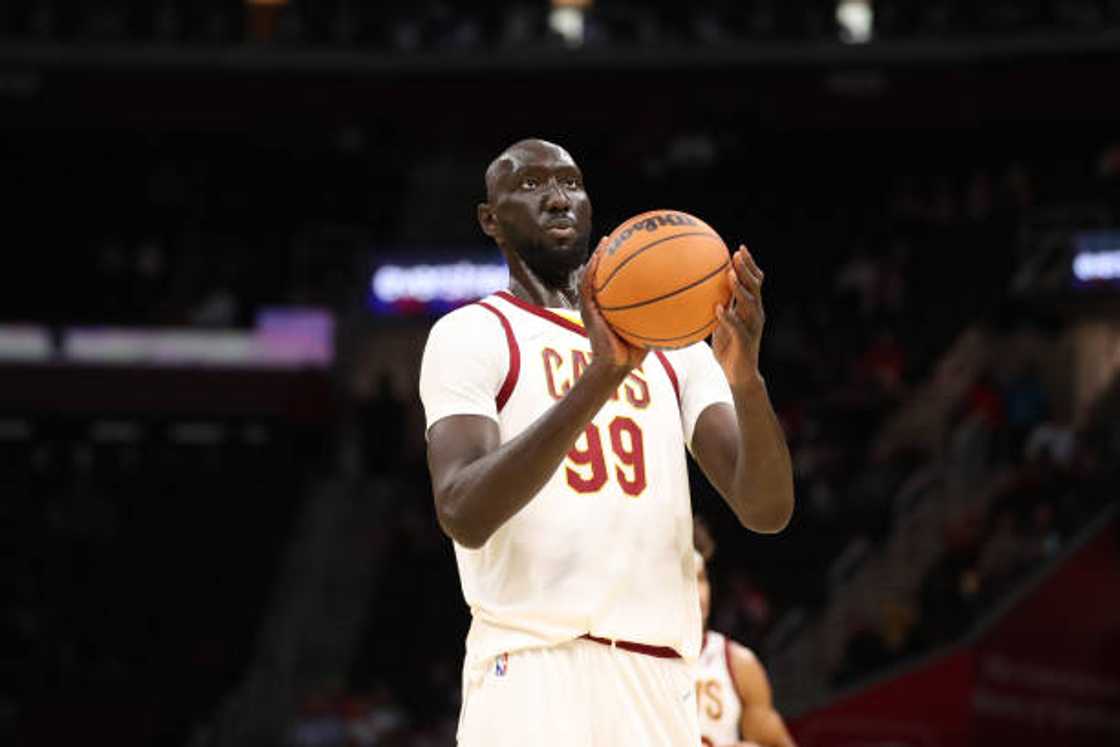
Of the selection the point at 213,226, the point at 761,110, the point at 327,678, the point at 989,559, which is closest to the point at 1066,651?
the point at 989,559

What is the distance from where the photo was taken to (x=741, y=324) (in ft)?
13.1

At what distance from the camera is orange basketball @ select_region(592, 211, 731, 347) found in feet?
12.5

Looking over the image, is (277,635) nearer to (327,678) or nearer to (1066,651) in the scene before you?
(327,678)

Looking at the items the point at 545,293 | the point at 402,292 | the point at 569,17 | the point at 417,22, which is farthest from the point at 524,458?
the point at 417,22

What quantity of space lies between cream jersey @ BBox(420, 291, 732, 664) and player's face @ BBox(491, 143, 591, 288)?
0.37 ft

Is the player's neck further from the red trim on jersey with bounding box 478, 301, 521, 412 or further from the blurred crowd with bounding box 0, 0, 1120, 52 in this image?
the blurred crowd with bounding box 0, 0, 1120, 52

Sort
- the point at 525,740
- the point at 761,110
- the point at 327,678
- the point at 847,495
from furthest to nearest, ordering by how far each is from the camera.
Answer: the point at 761,110 → the point at 327,678 → the point at 847,495 → the point at 525,740

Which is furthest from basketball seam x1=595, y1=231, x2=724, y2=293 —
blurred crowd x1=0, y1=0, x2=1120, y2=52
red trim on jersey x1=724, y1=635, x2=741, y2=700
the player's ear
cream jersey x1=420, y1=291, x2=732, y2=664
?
blurred crowd x1=0, y1=0, x2=1120, y2=52

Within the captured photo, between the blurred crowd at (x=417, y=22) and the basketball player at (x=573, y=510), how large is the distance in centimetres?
2003

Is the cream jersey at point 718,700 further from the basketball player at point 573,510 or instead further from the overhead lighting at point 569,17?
the overhead lighting at point 569,17

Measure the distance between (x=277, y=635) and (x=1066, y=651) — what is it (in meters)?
9.05

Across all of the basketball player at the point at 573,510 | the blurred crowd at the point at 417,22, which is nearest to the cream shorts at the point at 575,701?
the basketball player at the point at 573,510

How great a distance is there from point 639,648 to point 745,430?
508mm

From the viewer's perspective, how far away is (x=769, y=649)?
16.2 m
